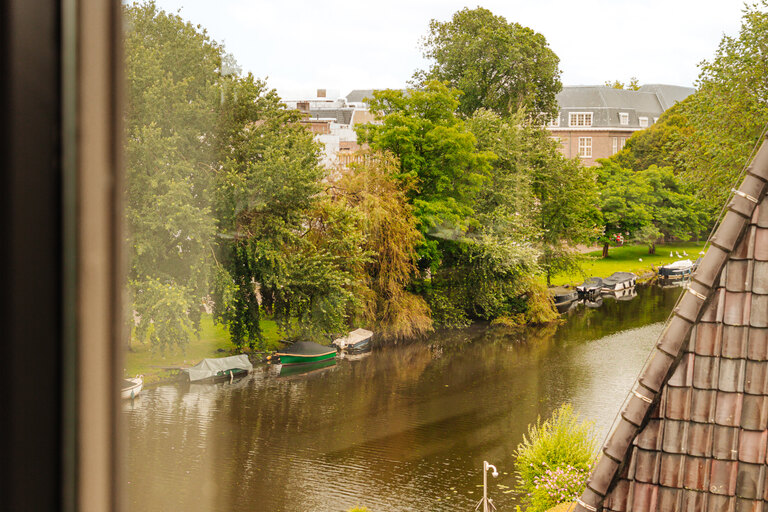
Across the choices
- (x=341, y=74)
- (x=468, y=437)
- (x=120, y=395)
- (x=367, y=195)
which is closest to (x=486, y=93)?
(x=367, y=195)

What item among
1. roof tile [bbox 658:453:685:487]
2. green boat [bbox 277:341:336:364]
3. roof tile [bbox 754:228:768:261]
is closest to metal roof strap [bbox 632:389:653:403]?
roof tile [bbox 658:453:685:487]

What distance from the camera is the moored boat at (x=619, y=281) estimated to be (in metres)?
4.78

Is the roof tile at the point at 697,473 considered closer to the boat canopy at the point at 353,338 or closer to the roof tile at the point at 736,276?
the roof tile at the point at 736,276

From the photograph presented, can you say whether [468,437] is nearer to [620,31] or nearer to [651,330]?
[651,330]

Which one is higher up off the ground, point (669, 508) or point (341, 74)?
point (341, 74)

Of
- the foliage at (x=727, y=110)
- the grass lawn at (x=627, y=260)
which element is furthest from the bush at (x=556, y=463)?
the foliage at (x=727, y=110)

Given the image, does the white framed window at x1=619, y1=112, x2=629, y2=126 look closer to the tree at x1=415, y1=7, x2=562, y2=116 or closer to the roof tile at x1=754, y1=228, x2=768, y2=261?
the tree at x1=415, y1=7, x2=562, y2=116

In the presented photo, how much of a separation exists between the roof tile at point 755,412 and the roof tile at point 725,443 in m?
0.03

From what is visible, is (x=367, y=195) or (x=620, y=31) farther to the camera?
(x=367, y=195)

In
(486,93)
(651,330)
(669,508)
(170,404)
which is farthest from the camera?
(486,93)

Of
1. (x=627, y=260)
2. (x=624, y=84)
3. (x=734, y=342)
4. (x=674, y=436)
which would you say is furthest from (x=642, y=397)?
(x=627, y=260)

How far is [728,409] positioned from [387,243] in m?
5.05

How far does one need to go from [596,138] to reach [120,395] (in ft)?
16.3

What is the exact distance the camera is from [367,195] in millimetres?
5992
